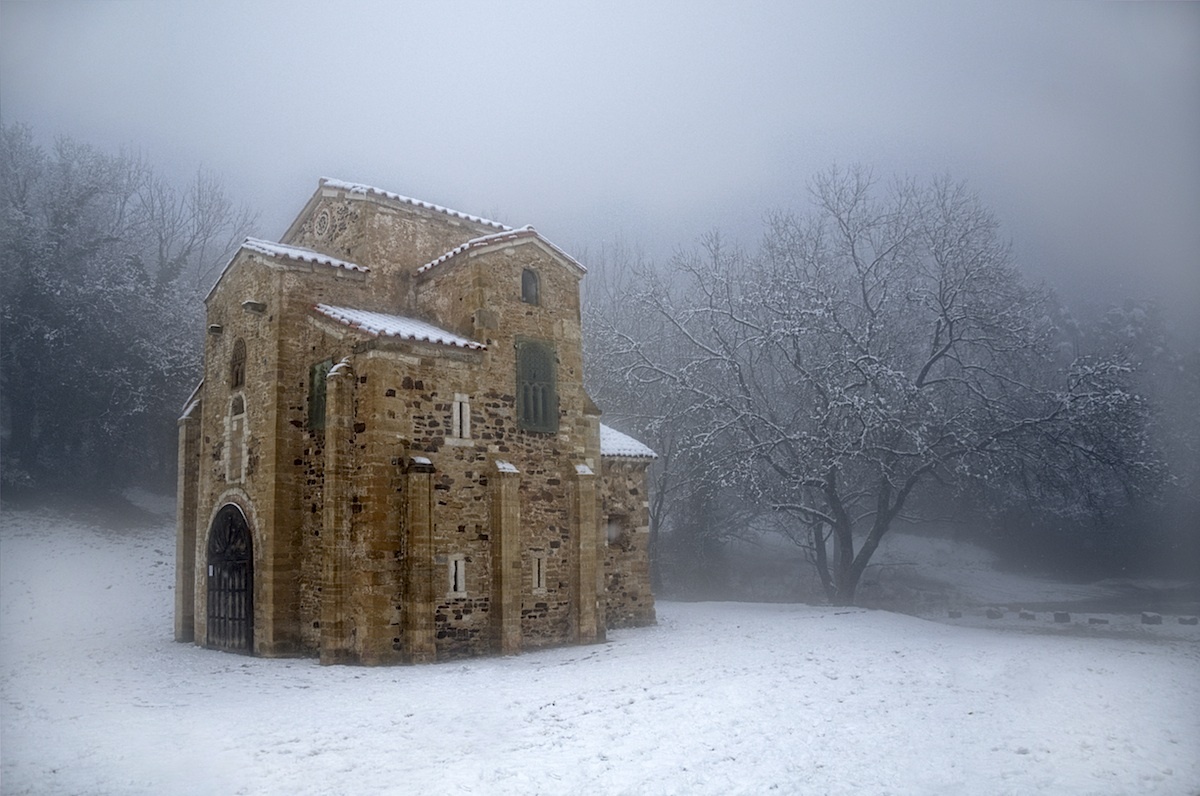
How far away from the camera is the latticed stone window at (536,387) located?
55.7 feet

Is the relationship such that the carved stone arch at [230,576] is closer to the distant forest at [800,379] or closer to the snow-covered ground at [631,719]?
the snow-covered ground at [631,719]

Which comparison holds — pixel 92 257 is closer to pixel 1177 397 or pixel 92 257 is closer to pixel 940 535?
pixel 940 535

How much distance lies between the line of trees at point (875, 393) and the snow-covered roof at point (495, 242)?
10500 millimetres

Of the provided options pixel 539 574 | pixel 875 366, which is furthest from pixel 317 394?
pixel 875 366

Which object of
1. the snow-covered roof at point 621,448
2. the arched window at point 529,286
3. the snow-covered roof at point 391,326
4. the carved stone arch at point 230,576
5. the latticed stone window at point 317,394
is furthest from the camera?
the snow-covered roof at point 621,448

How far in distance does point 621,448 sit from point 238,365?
367 inches

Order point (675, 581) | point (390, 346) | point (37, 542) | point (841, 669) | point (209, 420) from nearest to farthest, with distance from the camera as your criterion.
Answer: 1. point (841, 669)
2. point (390, 346)
3. point (209, 420)
4. point (37, 542)
5. point (675, 581)

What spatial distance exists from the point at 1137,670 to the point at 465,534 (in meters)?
12.2

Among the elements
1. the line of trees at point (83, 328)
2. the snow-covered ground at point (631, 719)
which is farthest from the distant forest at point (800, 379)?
the snow-covered ground at point (631, 719)

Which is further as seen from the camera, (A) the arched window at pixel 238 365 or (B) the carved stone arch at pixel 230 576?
(A) the arched window at pixel 238 365

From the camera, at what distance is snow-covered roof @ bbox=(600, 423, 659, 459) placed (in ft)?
67.8

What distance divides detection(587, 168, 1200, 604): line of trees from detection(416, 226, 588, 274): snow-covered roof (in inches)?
413

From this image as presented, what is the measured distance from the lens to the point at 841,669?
13852 millimetres

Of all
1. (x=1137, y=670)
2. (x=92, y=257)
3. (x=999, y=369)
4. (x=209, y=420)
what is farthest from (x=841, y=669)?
(x=92, y=257)
